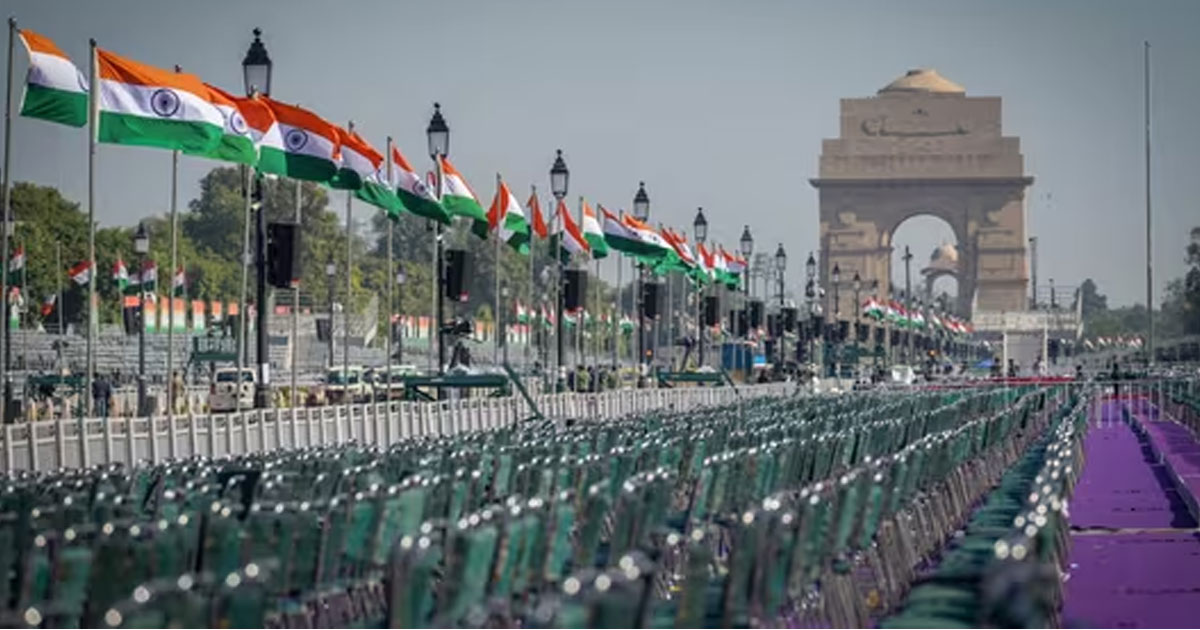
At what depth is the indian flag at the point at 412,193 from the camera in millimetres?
41406

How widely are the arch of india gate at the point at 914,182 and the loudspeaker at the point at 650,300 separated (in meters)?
134

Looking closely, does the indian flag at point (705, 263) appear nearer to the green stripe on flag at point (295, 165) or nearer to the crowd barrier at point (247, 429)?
the crowd barrier at point (247, 429)

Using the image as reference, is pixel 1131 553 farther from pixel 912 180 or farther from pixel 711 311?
pixel 912 180

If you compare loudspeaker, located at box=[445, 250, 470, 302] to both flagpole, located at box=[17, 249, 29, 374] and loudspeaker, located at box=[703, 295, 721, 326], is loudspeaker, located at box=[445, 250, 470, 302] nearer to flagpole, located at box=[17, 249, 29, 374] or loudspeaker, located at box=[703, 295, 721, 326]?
flagpole, located at box=[17, 249, 29, 374]

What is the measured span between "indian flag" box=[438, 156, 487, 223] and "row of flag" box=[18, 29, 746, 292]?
17 millimetres

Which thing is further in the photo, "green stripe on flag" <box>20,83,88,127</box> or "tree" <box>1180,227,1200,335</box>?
"tree" <box>1180,227,1200,335</box>

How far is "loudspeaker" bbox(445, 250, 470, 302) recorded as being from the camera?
127 feet

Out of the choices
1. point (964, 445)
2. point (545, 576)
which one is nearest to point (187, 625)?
point (545, 576)

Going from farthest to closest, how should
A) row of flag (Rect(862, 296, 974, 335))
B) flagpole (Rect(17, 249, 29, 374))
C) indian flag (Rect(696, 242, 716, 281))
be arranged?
row of flag (Rect(862, 296, 974, 335)), indian flag (Rect(696, 242, 716, 281)), flagpole (Rect(17, 249, 29, 374))

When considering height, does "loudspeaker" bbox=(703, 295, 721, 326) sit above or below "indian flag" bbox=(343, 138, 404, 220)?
below

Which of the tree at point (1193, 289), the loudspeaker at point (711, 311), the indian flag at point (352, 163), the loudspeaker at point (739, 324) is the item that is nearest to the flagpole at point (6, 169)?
the indian flag at point (352, 163)

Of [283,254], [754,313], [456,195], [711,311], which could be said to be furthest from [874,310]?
[283,254]

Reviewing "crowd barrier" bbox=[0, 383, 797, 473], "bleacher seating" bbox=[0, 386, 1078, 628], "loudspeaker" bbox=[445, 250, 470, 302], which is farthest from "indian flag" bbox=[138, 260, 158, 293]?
"bleacher seating" bbox=[0, 386, 1078, 628]

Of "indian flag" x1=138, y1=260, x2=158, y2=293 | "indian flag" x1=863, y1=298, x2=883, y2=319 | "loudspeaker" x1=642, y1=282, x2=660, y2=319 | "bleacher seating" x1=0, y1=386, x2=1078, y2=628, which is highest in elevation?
"indian flag" x1=863, y1=298, x2=883, y2=319
